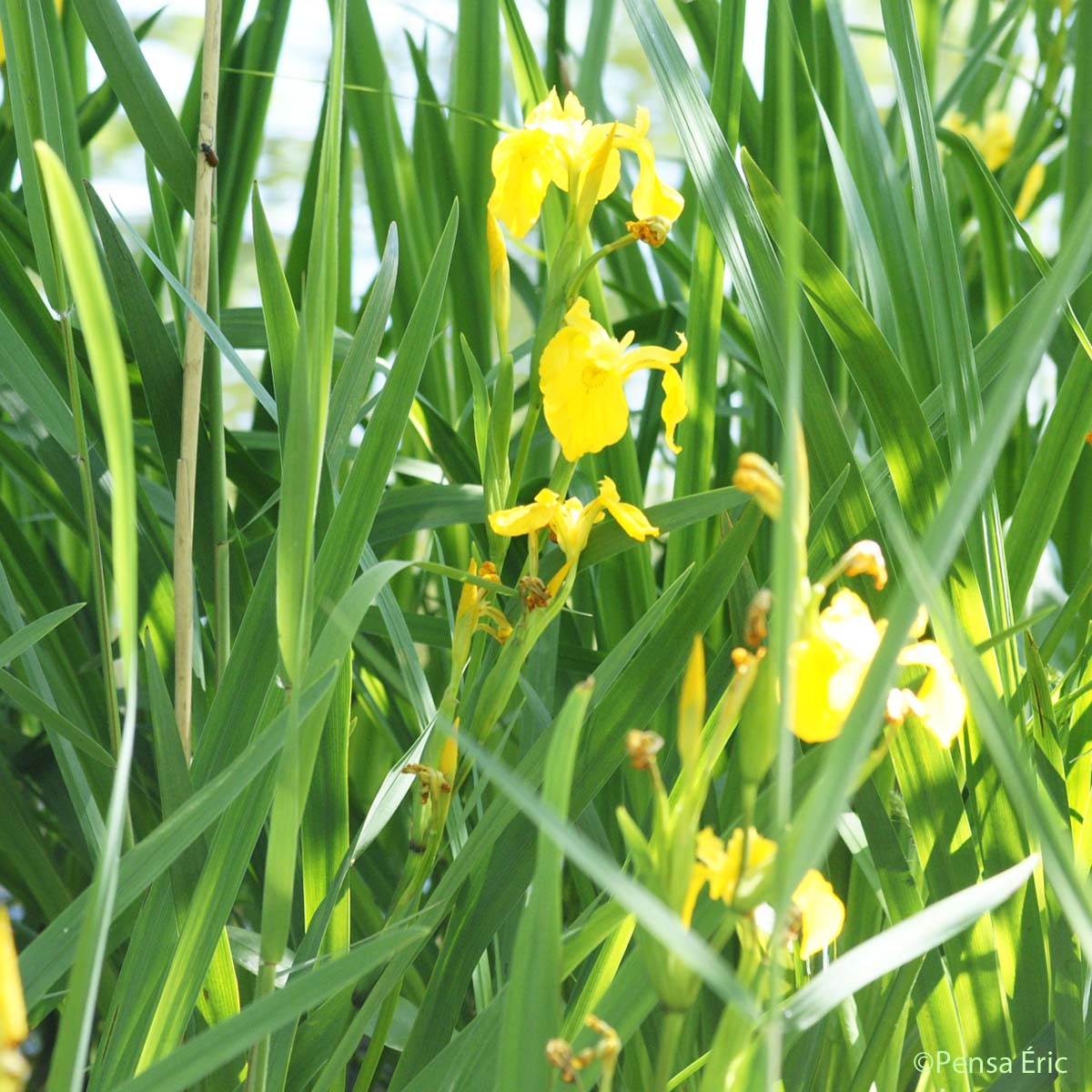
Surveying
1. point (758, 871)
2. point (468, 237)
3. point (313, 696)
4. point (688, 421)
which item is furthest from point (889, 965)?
point (468, 237)

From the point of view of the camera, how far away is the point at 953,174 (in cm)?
99

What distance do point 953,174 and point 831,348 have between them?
401 millimetres

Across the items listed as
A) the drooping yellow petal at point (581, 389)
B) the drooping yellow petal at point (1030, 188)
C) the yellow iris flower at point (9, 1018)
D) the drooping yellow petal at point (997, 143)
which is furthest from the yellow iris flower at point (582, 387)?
Answer: the drooping yellow petal at point (997, 143)

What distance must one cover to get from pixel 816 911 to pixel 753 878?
0.06 meters

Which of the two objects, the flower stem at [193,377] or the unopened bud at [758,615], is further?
the flower stem at [193,377]

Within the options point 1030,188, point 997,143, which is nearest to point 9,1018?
point 1030,188

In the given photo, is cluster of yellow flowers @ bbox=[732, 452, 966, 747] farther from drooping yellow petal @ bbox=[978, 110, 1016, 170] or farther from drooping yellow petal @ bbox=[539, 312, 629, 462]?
drooping yellow petal @ bbox=[978, 110, 1016, 170]

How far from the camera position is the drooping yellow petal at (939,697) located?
27cm

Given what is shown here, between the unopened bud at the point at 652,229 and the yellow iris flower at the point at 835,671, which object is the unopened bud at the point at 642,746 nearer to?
the yellow iris flower at the point at 835,671

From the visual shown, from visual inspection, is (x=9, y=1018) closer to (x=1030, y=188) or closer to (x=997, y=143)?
(x=1030, y=188)

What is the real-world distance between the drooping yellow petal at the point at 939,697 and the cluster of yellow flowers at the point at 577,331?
0.39 feet

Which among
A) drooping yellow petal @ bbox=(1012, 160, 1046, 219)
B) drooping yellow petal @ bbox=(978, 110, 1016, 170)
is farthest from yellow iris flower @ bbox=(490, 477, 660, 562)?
drooping yellow petal @ bbox=(978, 110, 1016, 170)

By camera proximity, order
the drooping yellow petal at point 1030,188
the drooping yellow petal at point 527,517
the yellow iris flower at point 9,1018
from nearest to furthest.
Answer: the yellow iris flower at point 9,1018
the drooping yellow petal at point 527,517
the drooping yellow petal at point 1030,188

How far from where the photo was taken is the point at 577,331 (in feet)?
1.26
